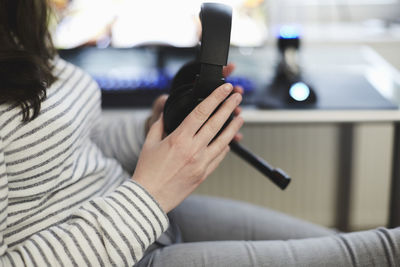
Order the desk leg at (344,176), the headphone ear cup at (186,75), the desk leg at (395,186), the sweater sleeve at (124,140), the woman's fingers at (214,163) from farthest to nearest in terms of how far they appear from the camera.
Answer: the desk leg at (344,176), the desk leg at (395,186), the sweater sleeve at (124,140), the headphone ear cup at (186,75), the woman's fingers at (214,163)

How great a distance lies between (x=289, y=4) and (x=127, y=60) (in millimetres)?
617

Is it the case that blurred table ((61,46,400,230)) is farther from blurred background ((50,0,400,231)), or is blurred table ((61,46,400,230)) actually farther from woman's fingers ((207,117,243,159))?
woman's fingers ((207,117,243,159))

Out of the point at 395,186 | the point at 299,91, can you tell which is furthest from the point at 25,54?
the point at 395,186

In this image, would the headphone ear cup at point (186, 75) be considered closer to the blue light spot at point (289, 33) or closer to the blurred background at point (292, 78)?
the blurred background at point (292, 78)

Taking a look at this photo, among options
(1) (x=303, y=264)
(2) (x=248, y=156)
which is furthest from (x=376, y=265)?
(2) (x=248, y=156)

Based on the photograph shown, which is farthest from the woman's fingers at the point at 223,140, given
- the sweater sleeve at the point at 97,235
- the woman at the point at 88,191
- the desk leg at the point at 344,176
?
the desk leg at the point at 344,176

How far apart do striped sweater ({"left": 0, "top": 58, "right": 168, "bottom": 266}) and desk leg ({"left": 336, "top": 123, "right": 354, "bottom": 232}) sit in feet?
3.64

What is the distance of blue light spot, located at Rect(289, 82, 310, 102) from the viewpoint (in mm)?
1106

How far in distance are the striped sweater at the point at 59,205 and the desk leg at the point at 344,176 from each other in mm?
1108

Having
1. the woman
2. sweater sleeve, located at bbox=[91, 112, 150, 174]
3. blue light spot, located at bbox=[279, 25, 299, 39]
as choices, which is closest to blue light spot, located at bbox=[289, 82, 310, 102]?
blue light spot, located at bbox=[279, 25, 299, 39]

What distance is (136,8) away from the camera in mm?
1299

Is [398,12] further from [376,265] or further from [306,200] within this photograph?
[376,265]

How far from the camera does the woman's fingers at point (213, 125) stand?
0.65 metres

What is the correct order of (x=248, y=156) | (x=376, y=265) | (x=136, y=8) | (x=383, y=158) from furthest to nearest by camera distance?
(x=383, y=158), (x=136, y=8), (x=248, y=156), (x=376, y=265)
